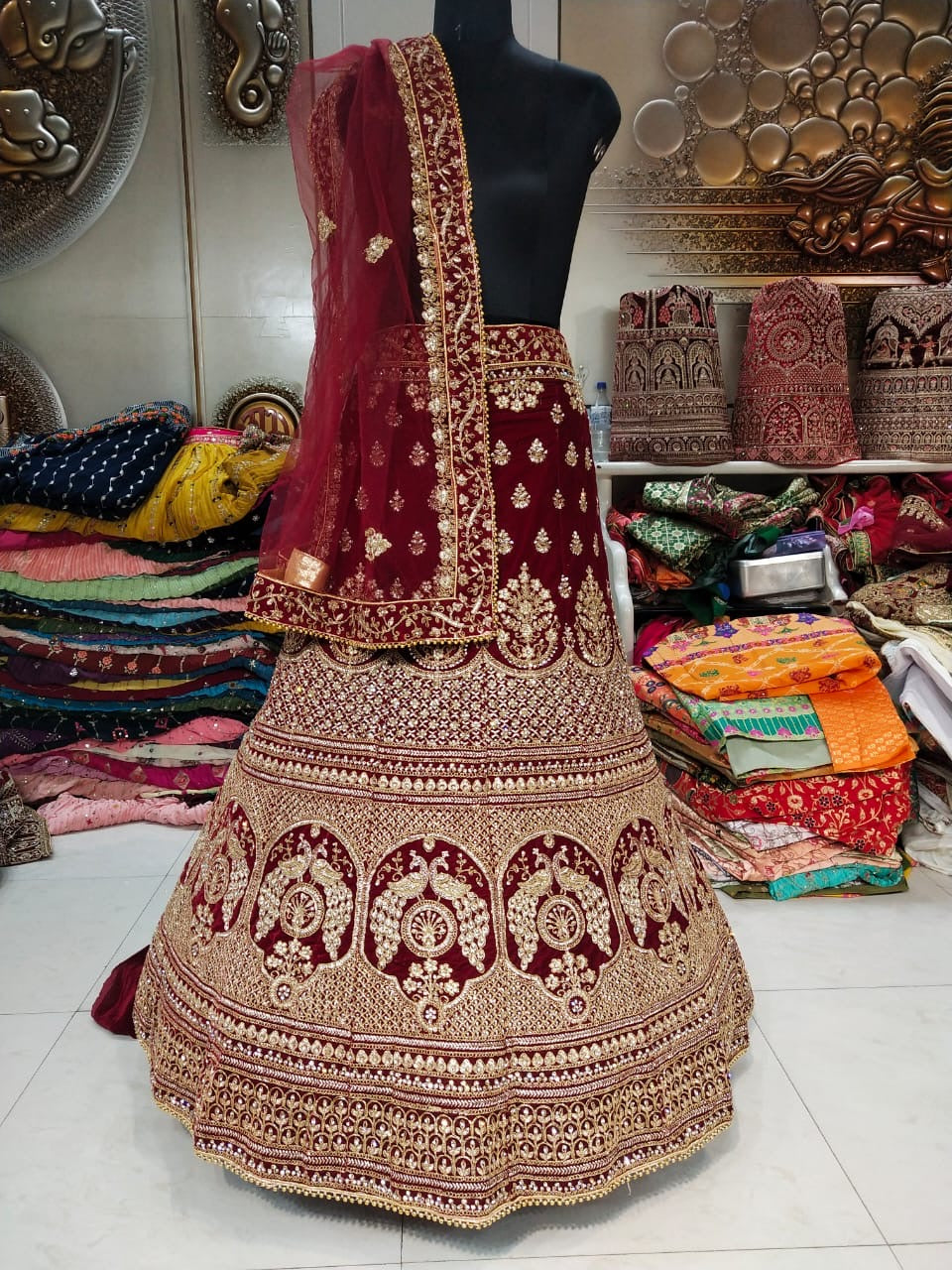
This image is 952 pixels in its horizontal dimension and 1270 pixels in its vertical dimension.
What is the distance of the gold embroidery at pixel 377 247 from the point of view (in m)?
1.13

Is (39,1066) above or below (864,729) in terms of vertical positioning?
below

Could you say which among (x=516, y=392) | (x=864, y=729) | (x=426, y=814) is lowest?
(x=864, y=729)

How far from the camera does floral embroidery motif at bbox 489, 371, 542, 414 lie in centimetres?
121

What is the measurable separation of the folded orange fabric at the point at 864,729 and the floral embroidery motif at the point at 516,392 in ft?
4.06

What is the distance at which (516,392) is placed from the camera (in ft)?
3.98

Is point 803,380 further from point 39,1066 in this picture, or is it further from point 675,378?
point 39,1066

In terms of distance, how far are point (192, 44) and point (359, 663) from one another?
2224mm

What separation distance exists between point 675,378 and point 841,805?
109 cm

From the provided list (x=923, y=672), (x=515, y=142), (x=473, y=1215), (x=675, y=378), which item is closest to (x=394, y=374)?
(x=515, y=142)

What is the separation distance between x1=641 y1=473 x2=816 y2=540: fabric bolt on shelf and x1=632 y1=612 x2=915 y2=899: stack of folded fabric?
0.28 meters

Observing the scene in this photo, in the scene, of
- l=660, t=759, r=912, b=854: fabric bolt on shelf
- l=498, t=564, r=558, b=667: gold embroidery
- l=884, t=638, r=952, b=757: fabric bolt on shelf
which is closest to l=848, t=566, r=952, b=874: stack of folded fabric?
l=884, t=638, r=952, b=757: fabric bolt on shelf

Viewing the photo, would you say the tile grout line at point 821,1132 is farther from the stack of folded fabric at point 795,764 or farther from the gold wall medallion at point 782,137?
the gold wall medallion at point 782,137

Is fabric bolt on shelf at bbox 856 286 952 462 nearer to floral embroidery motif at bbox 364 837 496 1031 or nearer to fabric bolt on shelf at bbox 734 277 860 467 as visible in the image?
fabric bolt on shelf at bbox 734 277 860 467

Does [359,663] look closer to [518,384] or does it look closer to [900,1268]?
[518,384]
